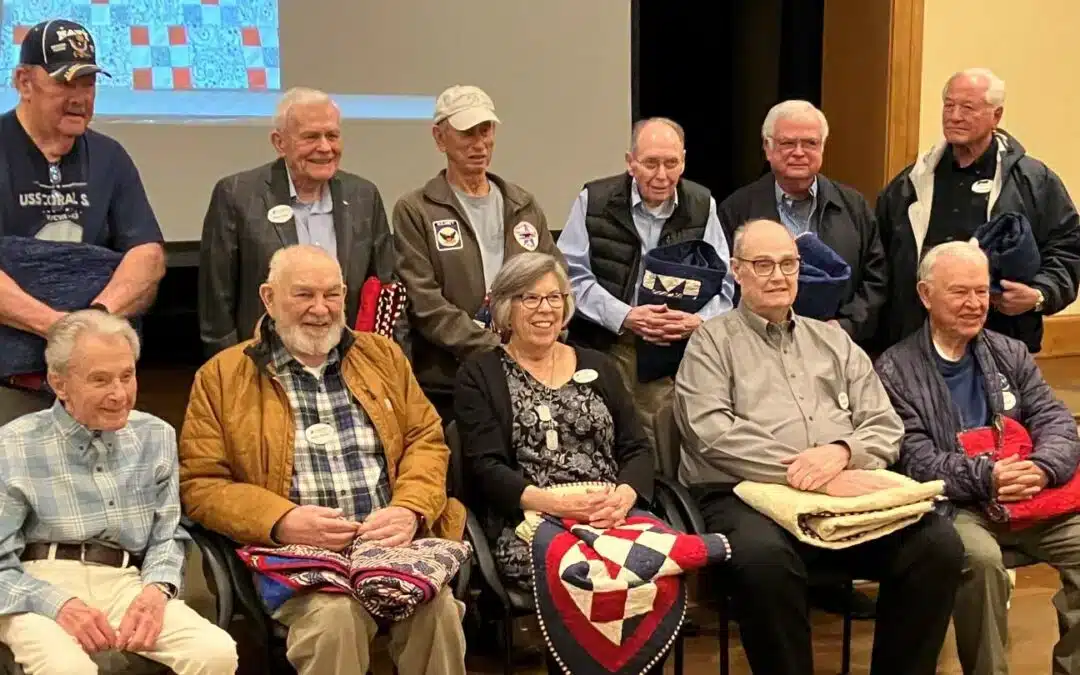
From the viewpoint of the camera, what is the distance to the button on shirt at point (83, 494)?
2363 mm

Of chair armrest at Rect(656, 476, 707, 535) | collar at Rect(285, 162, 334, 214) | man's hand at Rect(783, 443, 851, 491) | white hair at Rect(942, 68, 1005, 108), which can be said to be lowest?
chair armrest at Rect(656, 476, 707, 535)

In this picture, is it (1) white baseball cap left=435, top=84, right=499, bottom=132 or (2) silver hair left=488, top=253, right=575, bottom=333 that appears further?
(1) white baseball cap left=435, top=84, right=499, bottom=132

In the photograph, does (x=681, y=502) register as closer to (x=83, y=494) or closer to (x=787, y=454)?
(x=787, y=454)

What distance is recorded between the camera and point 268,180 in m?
3.13

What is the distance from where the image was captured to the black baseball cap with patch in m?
2.76

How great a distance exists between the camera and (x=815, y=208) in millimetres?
3584

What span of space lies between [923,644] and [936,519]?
311 mm

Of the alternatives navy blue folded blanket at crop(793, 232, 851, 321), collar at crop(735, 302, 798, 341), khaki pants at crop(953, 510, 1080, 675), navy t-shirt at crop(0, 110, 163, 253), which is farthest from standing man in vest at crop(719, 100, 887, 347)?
navy t-shirt at crop(0, 110, 163, 253)

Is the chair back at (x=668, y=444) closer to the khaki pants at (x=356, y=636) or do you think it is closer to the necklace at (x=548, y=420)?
the necklace at (x=548, y=420)

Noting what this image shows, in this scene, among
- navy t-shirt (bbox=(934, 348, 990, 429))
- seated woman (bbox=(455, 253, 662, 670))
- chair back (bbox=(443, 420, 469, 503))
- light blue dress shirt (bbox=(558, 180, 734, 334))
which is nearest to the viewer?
seated woman (bbox=(455, 253, 662, 670))

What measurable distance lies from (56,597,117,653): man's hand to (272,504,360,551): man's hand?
Answer: 42 cm

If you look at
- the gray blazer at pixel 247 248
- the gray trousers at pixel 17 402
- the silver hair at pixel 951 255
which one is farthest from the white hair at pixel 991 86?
the gray trousers at pixel 17 402

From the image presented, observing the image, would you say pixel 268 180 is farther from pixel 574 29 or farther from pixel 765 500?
pixel 574 29

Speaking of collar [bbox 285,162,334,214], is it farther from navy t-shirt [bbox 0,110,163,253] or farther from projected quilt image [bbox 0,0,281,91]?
projected quilt image [bbox 0,0,281,91]
